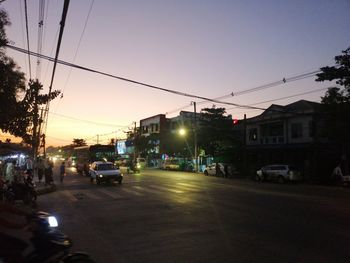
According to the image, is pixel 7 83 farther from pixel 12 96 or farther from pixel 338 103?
pixel 338 103

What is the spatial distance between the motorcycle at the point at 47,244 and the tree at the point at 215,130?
5292cm

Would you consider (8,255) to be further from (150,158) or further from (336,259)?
(150,158)

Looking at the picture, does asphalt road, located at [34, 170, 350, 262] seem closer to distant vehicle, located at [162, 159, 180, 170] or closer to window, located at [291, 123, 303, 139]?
window, located at [291, 123, 303, 139]

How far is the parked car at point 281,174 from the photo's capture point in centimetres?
3844

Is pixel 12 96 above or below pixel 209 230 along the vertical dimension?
above

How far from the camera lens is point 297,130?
47.6m

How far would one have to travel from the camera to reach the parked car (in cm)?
3844

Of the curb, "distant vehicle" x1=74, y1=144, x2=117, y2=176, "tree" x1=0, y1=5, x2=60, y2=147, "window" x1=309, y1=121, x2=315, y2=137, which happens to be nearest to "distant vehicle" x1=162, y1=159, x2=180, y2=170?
"distant vehicle" x1=74, y1=144, x2=117, y2=176

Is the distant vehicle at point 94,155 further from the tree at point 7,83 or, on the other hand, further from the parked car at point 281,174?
the tree at point 7,83

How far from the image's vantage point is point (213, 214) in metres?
14.7

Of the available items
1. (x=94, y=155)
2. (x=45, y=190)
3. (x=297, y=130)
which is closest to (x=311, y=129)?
(x=297, y=130)

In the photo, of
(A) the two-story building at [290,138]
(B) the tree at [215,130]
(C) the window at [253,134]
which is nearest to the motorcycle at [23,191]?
(A) the two-story building at [290,138]

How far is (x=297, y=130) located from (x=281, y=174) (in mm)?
10116

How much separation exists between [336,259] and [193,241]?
127 inches
